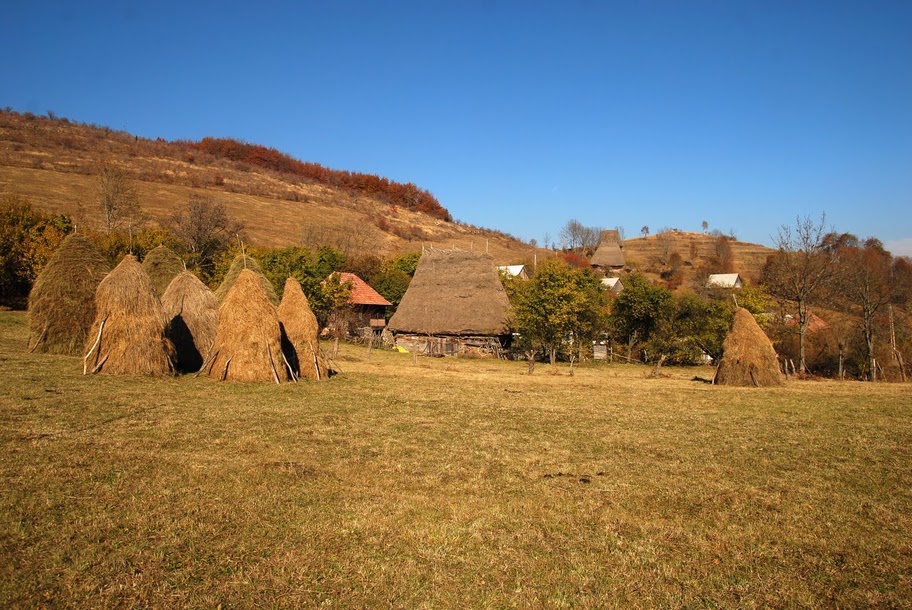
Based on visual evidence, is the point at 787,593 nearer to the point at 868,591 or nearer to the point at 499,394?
the point at 868,591

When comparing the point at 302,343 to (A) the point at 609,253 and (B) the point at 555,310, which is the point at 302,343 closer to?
(B) the point at 555,310

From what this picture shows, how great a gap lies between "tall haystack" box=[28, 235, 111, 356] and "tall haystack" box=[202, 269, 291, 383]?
195 inches

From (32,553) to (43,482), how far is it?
6.03 feet

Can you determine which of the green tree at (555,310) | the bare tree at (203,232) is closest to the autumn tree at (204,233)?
the bare tree at (203,232)

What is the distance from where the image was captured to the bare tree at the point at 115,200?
46.9 meters

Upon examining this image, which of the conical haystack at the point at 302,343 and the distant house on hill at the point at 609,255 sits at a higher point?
the distant house on hill at the point at 609,255

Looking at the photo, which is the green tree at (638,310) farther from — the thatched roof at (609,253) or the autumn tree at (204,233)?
the thatched roof at (609,253)

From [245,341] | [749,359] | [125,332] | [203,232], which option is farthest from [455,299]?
[125,332]

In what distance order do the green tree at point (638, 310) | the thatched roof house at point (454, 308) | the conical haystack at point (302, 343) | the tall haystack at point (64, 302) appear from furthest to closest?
the thatched roof house at point (454, 308) < the green tree at point (638, 310) < the conical haystack at point (302, 343) < the tall haystack at point (64, 302)

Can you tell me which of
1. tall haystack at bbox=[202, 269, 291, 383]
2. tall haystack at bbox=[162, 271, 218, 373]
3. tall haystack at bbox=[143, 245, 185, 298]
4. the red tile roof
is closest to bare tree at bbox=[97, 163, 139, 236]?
the red tile roof

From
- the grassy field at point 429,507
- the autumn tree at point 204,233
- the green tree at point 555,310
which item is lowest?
the grassy field at point 429,507

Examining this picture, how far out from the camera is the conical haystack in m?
17.3

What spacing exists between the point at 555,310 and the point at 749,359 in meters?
13.7

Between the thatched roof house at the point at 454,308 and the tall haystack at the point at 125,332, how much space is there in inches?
917
